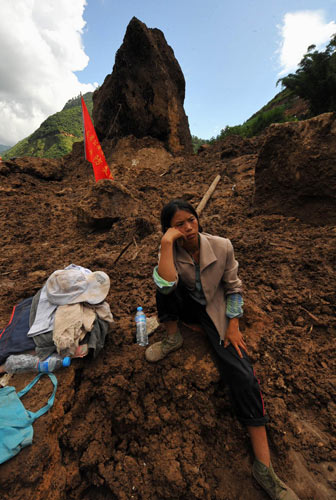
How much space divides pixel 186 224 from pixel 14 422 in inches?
68.9

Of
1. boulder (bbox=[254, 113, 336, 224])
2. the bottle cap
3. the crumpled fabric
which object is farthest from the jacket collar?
boulder (bbox=[254, 113, 336, 224])

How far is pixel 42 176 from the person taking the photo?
8430 millimetres

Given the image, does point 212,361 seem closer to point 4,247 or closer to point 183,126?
point 4,247

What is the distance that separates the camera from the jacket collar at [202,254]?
162 centimetres

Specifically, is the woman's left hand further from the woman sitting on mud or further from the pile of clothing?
the pile of clothing

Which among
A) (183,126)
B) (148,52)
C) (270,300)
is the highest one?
(148,52)

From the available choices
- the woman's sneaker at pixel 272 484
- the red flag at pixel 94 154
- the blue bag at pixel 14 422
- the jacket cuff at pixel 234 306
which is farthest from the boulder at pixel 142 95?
the woman's sneaker at pixel 272 484

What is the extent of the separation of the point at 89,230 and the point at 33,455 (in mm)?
4361

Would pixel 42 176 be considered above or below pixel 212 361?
above

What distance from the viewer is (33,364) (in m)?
1.69

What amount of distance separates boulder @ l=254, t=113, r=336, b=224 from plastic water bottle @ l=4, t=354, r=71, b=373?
12.7 ft

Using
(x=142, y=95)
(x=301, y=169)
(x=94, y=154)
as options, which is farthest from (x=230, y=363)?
(x=142, y=95)

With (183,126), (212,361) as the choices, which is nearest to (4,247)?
(212,361)

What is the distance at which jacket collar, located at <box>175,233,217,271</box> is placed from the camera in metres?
1.62
